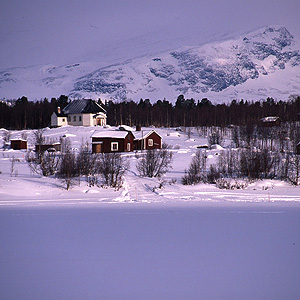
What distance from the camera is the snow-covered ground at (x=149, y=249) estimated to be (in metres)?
5.71

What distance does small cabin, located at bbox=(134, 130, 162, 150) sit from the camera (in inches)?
1683

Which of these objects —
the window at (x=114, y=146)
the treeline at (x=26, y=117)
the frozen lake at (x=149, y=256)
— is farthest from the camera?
the treeline at (x=26, y=117)

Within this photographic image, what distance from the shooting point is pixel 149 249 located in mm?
7516

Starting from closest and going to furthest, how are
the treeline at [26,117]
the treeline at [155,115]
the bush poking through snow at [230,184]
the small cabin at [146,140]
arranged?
1. the bush poking through snow at [230,184]
2. the small cabin at [146,140]
3. the treeline at [26,117]
4. the treeline at [155,115]

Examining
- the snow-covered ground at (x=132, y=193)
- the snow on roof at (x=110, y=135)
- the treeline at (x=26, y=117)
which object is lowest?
the snow-covered ground at (x=132, y=193)

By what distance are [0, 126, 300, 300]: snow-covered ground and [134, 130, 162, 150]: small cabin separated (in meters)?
28.4

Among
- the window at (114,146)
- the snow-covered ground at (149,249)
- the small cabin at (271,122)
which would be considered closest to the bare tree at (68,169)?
the snow-covered ground at (149,249)

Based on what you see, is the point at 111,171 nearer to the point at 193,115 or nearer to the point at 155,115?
the point at 155,115

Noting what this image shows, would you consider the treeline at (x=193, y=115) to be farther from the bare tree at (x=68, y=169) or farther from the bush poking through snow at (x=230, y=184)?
the bare tree at (x=68, y=169)

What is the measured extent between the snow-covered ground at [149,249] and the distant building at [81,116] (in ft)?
158

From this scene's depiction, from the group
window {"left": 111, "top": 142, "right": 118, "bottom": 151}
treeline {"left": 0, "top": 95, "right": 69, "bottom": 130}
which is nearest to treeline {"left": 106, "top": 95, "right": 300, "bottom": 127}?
treeline {"left": 0, "top": 95, "right": 69, "bottom": 130}

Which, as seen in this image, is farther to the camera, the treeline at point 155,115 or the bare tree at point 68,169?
the treeline at point 155,115

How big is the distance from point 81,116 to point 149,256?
57.5 meters

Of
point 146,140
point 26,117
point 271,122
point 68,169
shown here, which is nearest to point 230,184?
point 68,169
